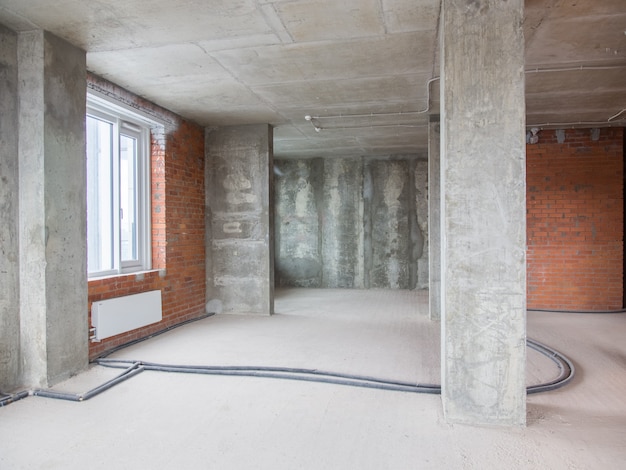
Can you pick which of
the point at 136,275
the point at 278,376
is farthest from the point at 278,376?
the point at 136,275

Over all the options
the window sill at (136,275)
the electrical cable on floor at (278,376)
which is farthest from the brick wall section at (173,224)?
the electrical cable on floor at (278,376)

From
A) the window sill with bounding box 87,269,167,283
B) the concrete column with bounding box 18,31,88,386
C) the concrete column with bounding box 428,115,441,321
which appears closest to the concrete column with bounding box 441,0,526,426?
the concrete column with bounding box 18,31,88,386

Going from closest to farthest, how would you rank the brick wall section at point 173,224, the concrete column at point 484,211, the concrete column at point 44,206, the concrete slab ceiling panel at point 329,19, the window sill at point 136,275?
the concrete column at point 484,211 → the concrete slab ceiling panel at point 329,19 → the concrete column at point 44,206 → the window sill at point 136,275 → the brick wall section at point 173,224

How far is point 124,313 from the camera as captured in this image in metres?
4.59

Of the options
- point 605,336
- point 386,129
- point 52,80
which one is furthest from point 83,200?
point 605,336

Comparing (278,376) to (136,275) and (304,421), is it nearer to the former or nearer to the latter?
(304,421)

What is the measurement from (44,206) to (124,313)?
5.27ft

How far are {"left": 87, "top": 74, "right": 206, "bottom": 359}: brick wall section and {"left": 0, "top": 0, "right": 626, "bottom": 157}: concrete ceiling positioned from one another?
34cm

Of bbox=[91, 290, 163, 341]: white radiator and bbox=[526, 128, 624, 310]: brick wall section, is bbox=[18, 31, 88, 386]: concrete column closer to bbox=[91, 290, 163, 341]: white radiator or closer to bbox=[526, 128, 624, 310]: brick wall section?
bbox=[91, 290, 163, 341]: white radiator

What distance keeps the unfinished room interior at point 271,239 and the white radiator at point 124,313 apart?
0.02 metres

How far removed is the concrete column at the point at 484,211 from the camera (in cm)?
264

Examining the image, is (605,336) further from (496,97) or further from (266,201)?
(266,201)

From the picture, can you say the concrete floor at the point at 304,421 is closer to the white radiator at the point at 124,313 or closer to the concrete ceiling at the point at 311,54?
the white radiator at the point at 124,313

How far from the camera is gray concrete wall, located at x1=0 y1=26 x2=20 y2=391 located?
331cm
